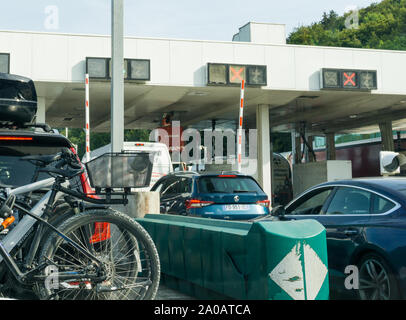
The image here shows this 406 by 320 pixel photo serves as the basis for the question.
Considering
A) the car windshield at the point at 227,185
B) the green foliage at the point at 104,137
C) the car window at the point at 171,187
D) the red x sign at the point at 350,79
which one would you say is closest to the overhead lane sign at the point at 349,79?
the red x sign at the point at 350,79

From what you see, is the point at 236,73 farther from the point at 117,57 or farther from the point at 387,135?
the point at 387,135

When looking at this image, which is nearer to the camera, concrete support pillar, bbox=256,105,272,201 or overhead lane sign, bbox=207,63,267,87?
overhead lane sign, bbox=207,63,267,87

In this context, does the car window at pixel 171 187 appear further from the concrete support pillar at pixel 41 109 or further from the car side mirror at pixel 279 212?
the concrete support pillar at pixel 41 109

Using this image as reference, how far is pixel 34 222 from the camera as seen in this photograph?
4.52 metres

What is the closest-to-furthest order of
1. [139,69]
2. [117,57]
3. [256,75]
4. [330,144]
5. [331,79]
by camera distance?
1. [117,57]
2. [139,69]
3. [256,75]
4. [331,79]
5. [330,144]

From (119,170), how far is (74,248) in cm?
66

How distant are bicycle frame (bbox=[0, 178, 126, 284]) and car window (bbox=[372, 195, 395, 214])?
108 inches

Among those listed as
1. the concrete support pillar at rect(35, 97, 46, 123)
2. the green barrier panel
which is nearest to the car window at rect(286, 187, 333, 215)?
the green barrier panel

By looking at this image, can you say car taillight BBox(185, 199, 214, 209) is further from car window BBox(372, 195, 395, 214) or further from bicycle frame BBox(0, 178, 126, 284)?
bicycle frame BBox(0, 178, 126, 284)

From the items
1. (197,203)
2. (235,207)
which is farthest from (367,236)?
(197,203)

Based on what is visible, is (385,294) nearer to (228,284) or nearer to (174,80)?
(228,284)

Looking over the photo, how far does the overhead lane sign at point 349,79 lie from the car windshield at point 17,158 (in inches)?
624

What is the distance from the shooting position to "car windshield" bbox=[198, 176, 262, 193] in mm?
11211
